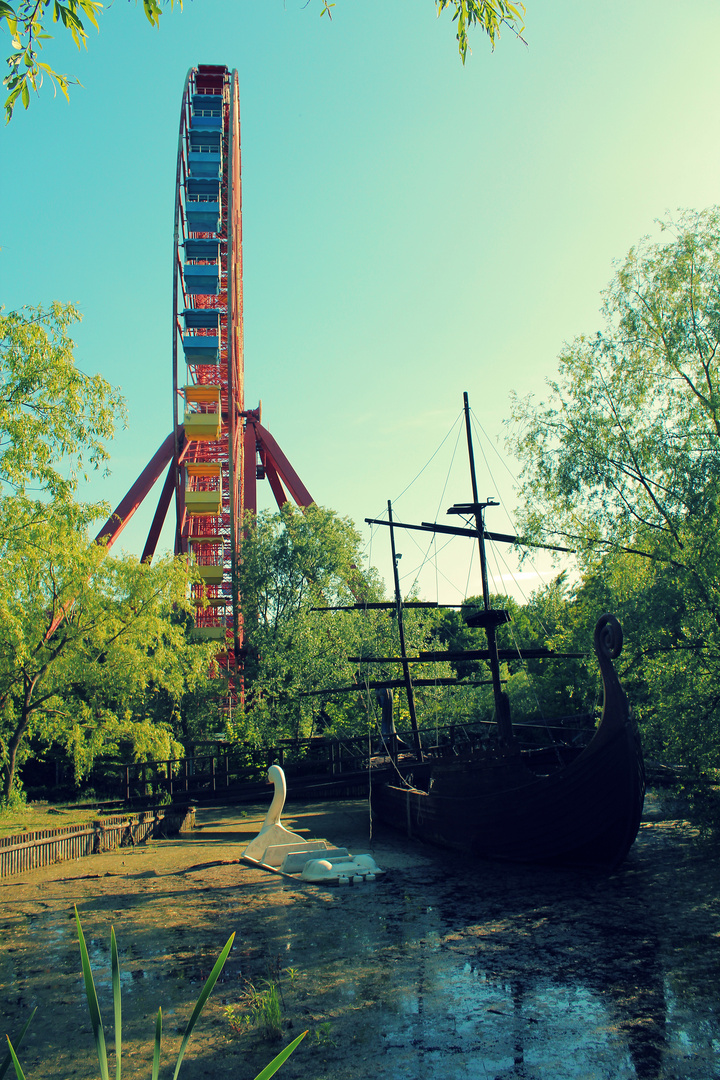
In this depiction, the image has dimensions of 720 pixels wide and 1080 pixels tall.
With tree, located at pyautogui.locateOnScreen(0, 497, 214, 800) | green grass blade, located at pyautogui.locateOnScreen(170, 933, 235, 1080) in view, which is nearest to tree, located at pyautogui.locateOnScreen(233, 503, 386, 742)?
tree, located at pyautogui.locateOnScreen(0, 497, 214, 800)

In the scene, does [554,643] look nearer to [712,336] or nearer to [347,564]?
[712,336]

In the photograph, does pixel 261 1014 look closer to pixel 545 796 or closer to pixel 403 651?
pixel 545 796

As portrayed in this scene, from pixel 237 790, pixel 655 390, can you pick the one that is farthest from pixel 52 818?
pixel 655 390

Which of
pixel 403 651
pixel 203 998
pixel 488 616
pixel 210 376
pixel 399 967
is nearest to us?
pixel 203 998

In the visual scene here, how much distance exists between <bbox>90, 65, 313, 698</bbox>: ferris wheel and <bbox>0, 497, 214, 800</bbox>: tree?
8885 millimetres

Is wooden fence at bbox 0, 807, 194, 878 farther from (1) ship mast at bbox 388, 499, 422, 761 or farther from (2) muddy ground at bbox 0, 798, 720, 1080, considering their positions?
(1) ship mast at bbox 388, 499, 422, 761

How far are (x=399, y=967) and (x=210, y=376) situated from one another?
28.2 meters

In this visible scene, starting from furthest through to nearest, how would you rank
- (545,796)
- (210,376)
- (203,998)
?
(210,376) < (545,796) < (203,998)

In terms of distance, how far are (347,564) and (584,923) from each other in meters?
20.6

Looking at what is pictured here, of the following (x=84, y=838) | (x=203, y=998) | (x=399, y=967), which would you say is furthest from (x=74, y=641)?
(x=203, y=998)

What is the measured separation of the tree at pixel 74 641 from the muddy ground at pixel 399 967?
4.52 metres

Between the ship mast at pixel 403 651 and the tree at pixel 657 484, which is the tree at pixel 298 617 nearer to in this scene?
the ship mast at pixel 403 651

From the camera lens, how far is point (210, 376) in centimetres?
3206

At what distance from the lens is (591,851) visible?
39.2 feet
